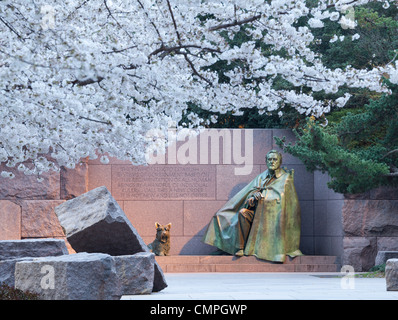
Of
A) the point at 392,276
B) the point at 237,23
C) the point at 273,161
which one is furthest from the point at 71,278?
the point at 273,161

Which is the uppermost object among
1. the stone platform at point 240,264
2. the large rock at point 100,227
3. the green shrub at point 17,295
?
the large rock at point 100,227

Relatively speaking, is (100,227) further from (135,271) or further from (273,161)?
(273,161)

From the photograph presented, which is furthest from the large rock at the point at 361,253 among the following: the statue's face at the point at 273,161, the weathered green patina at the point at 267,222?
the statue's face at the point at 273,161

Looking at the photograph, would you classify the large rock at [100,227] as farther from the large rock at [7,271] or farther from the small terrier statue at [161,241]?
the small terrier statue at [161,241]

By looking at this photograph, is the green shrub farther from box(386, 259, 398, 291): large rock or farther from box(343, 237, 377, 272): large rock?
box(343, 237, 377, 272): large rock

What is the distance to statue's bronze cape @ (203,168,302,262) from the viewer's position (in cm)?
1606

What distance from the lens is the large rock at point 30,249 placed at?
9.50 meters

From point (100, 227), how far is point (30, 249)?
1.02 metres

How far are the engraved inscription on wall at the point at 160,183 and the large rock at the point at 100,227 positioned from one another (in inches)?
323

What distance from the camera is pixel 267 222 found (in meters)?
16.1

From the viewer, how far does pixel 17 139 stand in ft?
26.2

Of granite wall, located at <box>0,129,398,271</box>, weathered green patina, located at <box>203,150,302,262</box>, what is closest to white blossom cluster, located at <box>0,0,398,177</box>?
weathered green patina, located at <box>203,150,302,262</box>
